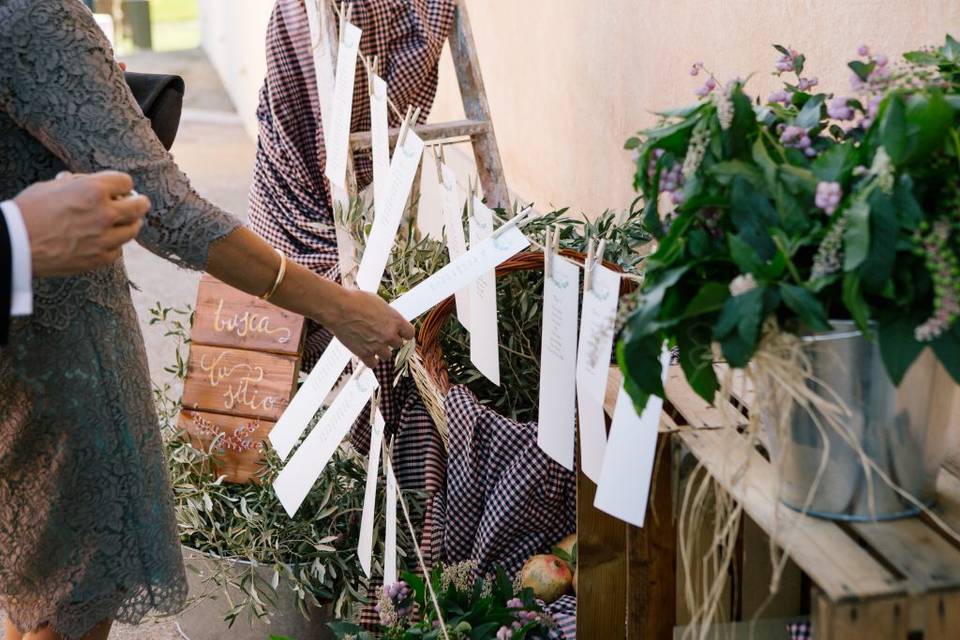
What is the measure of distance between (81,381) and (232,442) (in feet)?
3.33

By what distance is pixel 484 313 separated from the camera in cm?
180

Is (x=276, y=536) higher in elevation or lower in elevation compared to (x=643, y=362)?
lower

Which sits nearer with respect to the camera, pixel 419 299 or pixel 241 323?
pixel 419 299

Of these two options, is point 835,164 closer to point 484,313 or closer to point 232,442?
point 484,313

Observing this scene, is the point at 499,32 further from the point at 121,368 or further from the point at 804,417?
the point at 804,417

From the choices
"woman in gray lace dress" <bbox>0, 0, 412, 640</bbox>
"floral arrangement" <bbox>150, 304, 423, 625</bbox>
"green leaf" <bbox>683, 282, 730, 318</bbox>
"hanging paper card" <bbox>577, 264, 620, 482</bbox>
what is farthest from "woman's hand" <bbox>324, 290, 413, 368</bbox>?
"green leaf" <bbox>683, 282, 730, 318</bbox>

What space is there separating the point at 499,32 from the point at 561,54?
0.88 m

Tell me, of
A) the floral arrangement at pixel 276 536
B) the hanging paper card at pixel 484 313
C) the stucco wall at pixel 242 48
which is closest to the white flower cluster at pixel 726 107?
the hanging paper card at pixel 484 313

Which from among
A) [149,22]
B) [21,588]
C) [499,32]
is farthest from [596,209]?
[149,22]

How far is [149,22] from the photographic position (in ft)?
60.1

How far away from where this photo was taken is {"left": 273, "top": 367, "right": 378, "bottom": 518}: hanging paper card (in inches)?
75.5

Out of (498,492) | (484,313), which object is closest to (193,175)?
(498,492)

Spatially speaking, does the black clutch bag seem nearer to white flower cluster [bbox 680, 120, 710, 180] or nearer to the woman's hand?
the woman's hand

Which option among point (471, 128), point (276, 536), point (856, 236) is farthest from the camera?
point (471, 128)
